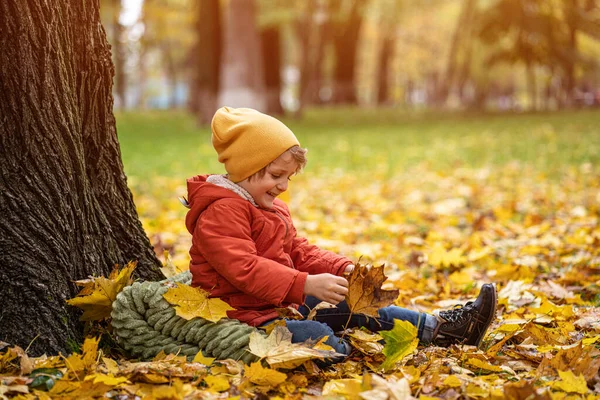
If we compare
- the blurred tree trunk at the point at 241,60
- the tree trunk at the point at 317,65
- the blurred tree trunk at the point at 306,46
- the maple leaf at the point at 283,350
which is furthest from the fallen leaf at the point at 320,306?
the tree trunk at the point at 317,65

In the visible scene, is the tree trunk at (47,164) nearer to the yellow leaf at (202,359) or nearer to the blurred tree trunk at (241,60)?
the yellow leaf at (202,359)

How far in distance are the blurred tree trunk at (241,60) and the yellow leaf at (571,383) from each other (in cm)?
1419

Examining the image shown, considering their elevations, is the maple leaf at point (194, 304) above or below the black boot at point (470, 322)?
above

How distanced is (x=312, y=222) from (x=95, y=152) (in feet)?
10.4

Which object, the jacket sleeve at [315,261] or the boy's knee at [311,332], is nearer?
the boy's knee at [311,332]

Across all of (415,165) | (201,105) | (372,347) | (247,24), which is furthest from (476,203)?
(201,105)

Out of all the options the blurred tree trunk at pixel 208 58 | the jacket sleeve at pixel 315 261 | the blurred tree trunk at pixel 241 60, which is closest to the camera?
the jacket sleeve at pixel 315 261

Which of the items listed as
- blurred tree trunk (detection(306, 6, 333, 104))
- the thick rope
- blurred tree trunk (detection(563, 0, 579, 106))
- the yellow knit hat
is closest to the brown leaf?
the thick rope

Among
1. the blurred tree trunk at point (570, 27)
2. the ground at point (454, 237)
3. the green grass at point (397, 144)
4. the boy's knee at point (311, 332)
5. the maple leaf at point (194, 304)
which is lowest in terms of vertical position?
the green grass at point (397, 144)

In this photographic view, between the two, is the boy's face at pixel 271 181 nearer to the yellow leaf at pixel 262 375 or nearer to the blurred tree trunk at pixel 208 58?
the yellow leaf at pixel 262 375

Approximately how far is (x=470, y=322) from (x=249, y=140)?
1.14 meters

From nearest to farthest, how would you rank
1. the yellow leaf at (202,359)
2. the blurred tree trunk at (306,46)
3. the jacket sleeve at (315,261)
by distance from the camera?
1. the yellow leaf at (202,359)
2. the jacket sleeve at (315,261)
3. the blurred tree trunk at (306,46)

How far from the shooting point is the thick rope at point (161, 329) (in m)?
2.61

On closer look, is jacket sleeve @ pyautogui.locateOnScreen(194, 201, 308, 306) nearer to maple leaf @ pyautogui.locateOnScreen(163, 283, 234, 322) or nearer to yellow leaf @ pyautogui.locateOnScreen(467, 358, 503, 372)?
maple leaf @ pyautogui.locateOnScreen(163, 283, 234, 322)
